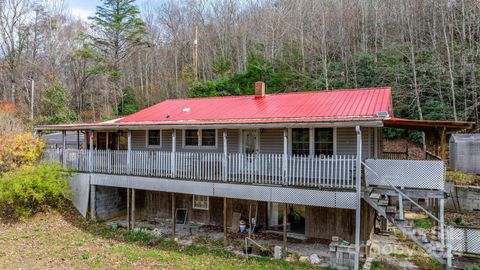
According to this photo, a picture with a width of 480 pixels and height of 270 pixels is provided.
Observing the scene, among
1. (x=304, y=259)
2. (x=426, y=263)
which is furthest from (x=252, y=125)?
(x=426, y=263)

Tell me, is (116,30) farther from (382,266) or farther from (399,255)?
(382,266)

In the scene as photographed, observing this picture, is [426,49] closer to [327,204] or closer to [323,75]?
[323,75]

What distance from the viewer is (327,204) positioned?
32.2ft

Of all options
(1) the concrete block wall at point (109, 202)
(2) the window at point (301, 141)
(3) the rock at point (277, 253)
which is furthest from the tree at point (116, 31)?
(3) the rock at point (277, 253)

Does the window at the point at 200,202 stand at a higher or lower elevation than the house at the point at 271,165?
lower

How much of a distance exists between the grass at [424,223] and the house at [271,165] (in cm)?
95

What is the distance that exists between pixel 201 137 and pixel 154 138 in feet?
8.85

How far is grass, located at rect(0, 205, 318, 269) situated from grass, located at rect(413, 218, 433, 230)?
6264 millimetres

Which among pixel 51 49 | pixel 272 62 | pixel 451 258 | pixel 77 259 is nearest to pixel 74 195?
pixel 77 259

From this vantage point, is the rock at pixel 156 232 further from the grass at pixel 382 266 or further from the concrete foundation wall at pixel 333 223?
the grass at pixel 382 266

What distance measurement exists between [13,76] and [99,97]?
824cm

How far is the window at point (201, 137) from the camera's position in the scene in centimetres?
1423

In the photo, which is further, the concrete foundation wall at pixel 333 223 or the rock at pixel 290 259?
the concrete foundation wall at pixel 333 223

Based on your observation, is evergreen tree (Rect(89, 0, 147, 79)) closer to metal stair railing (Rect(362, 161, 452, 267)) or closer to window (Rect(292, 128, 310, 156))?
window (Rect(292, 128, 310, 156))
